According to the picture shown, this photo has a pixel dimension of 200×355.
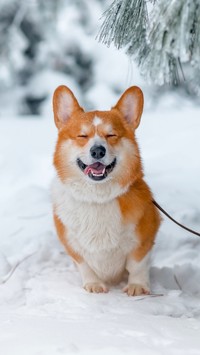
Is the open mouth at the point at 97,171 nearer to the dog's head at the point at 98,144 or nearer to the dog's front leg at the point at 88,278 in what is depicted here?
the dog's head at the point at 98,144

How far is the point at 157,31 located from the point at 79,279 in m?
1.30

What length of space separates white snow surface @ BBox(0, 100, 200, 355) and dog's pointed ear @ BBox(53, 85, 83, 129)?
816 mm

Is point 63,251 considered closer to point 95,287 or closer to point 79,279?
point 79,279

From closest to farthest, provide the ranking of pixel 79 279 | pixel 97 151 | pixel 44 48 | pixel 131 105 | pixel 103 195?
pixel 97 151 → pixel 103 195 → pixel 131 105 → pixel 79 279 → pixel 44 48

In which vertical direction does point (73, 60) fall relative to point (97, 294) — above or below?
above

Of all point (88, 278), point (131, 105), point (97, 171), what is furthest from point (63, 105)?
point (88, 278)

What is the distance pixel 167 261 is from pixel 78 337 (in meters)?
1.45

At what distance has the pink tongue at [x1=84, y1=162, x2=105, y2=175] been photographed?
8.77 feet

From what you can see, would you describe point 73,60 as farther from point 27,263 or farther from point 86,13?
point 27,263

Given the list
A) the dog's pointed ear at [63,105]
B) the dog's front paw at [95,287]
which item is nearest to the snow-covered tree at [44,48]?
the dog's pointed ear at [63,105]

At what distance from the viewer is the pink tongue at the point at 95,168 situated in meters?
2.67

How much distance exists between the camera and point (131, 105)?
2.90m

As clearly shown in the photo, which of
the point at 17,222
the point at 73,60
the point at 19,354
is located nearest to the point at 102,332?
the point at 19,354

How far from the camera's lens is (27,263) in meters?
3.32
